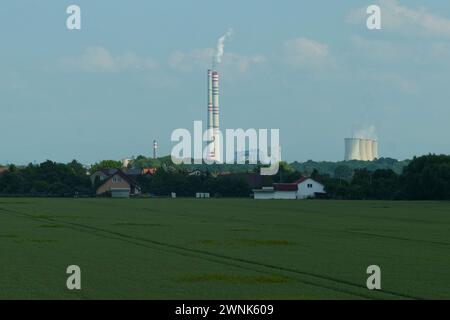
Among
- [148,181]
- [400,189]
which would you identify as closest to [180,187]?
[148,181]

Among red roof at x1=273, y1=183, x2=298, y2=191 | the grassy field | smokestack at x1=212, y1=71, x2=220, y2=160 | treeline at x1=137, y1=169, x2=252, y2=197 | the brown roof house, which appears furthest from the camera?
smokestack at x1=212, y1=71, x2=220, y2=160

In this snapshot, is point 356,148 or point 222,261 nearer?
point 222,261

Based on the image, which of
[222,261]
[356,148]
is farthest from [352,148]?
[222,261]

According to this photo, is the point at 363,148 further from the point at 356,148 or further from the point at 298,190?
the point at 298,190

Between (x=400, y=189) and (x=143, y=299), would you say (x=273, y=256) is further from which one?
(x=400, y=189)

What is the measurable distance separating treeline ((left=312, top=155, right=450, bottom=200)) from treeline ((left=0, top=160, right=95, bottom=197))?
37.5m

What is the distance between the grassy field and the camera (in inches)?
779

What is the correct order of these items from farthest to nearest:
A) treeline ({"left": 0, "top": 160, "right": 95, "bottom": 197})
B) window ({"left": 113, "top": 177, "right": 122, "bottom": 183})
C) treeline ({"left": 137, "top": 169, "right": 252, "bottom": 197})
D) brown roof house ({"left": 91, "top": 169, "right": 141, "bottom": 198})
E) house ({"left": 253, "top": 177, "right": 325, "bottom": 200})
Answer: window ({"left": 113, "top": 177, "right": 122, "bottom": 183}), brown roof house ({"left": 91, "top": 169, "right": 141, "bottom": 198}), treeline ({"left": 137, "top": 169, "right": 252, "bottom": 197}), treeline ({"left": 0, "top": 160, "right": 95, "bottom": 197}), house ({"left": 253, "top": 177, "right": 325, "bottom": 200})

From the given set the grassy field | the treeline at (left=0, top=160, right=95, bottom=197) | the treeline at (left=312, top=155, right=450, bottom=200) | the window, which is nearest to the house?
the treeline at (left=312, top=155, right=450, bottom=200)

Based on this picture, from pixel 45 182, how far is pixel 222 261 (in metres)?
110

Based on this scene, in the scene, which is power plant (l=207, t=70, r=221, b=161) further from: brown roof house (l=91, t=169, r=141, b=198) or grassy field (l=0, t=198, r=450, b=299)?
grassy field (l=0, t=198, r=450, b=299)

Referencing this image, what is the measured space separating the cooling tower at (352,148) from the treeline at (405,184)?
6607 cm

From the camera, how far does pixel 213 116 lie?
192 meters
